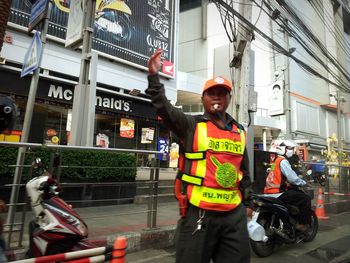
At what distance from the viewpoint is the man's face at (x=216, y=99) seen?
2.85 meters

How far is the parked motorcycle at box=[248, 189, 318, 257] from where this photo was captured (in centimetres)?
542

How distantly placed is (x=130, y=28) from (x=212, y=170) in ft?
44.4

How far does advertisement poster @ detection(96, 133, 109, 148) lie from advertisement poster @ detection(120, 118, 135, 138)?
2.51ft

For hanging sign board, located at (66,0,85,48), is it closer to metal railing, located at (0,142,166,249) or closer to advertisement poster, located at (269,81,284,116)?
metal railing, located at (0,142,166,249)

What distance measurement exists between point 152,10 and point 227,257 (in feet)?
49.5

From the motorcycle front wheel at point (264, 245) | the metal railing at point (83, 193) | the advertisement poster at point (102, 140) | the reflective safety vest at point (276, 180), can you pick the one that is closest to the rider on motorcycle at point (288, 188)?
the reflective safety vest at point (276, 180)

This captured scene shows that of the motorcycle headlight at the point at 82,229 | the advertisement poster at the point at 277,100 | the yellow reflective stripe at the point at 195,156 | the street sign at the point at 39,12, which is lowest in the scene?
the motorcycle headlight at the point at 82,229

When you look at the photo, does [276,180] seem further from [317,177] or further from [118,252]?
[317,177]

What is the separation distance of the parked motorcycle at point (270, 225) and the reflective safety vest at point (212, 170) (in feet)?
9.53

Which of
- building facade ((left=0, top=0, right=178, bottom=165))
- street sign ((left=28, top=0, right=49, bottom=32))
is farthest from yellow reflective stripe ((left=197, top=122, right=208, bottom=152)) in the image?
building facade ((left=0, top=0, right=178, bottom=165))

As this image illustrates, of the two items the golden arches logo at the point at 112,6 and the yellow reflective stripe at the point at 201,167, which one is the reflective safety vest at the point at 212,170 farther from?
the golden arches logo at the point at 112,6

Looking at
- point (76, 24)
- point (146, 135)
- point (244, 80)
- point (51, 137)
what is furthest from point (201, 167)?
point (146, 135)

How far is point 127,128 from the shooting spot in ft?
51.0

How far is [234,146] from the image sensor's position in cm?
281
